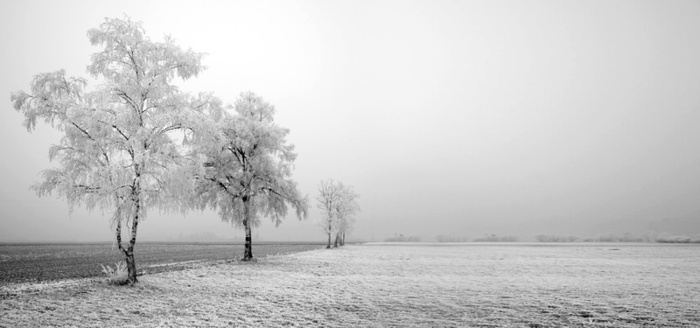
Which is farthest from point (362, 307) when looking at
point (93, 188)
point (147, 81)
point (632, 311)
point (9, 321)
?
point (147, 81)

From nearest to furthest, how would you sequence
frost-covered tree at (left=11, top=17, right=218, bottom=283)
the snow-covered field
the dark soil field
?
1. the snow-covered field
2. frost-covered tree at (left=11, top=17, right=218, bottom=283)
3. the dark soil field

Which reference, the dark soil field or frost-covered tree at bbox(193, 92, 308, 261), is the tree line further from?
frost-covered tree at bbox(193, 92, 308, 261)

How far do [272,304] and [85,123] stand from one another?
12.2 meters

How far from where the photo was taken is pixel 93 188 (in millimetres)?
17719

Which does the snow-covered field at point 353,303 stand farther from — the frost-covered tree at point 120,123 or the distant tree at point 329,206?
the distant tree at point 329,206

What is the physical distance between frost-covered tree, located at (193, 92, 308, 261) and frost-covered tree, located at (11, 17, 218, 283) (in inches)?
464

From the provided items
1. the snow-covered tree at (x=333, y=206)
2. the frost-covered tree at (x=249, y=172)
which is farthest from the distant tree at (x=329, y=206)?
the frost-covered tree at (x=249, y=172)

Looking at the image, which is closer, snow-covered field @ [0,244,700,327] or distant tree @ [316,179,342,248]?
snow-covered field @ [0,244,700,327]

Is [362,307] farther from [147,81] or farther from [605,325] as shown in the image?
[147,81]

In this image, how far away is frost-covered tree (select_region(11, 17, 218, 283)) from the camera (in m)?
17.2

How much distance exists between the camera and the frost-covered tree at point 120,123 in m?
17.2

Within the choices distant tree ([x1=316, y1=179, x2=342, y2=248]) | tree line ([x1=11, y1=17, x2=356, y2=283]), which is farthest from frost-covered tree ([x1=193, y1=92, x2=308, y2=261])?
distant tree ([x1=316, y1=179, x2=342, y2=248])

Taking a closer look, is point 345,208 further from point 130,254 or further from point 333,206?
point 130,254

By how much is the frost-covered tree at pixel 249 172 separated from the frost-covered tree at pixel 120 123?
11.8m
